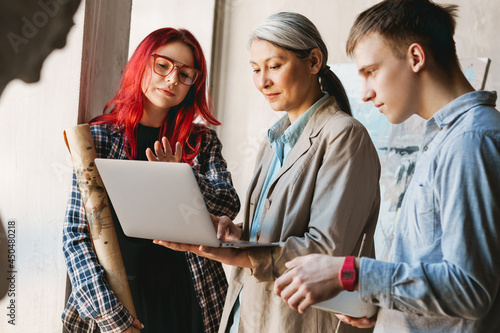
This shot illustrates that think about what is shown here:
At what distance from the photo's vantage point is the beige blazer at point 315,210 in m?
1.53

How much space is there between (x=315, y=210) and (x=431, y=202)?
0.57 meters

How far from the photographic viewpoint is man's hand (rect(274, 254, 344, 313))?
1.01 meters

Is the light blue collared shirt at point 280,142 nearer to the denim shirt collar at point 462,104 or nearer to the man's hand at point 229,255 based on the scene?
the man's hand at point 229,255

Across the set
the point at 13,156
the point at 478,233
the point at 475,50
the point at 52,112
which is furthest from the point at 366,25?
the point at 475,50

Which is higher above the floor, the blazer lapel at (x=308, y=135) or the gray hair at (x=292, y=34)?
the gray hair at (x=292, y=34)

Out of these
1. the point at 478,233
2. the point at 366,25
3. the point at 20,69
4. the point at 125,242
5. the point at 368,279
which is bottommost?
the point at 125,242

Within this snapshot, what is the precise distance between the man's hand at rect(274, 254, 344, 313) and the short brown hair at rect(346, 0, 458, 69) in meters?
0.48

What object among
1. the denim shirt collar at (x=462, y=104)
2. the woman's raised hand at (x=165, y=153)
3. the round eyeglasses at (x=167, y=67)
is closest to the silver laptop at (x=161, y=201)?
the woman's raised hand at (x=165, y=153)

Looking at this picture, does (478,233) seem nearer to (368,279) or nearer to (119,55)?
(368,279)

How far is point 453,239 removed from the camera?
93 cm

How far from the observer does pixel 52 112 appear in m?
2.39

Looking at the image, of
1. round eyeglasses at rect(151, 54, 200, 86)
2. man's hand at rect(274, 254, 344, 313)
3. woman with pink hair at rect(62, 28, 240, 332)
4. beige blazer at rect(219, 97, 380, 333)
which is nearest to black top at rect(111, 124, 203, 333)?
woman with pink hair at rect(62, 28, 240, 332)

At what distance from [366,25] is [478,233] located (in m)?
0.55

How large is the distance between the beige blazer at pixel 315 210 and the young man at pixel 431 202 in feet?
1.03
